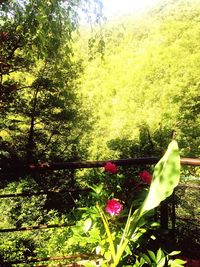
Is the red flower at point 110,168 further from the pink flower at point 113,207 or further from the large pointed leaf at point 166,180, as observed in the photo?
the large pointed leaf at point 166,180

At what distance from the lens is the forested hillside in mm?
21319

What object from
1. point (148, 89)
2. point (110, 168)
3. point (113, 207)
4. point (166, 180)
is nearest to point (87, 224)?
point (113, 207)

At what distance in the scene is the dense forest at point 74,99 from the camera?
477 cm

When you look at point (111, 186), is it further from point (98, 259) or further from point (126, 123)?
point (126, 123)

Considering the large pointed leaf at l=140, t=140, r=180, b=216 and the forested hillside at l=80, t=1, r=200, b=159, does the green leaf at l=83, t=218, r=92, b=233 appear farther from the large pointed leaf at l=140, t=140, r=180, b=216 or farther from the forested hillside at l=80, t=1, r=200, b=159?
the forested hillside at l=80, t=1, r=200, b=159

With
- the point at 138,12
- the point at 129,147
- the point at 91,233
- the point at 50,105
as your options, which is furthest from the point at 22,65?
the point at 138,12

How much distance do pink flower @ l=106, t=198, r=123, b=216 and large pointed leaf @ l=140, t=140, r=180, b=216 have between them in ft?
1.07

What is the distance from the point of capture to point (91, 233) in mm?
1996


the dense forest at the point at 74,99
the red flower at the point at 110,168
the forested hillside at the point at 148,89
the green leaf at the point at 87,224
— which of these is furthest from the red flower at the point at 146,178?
the forested hillside at the point at 148,89

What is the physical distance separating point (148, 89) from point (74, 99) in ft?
62.8

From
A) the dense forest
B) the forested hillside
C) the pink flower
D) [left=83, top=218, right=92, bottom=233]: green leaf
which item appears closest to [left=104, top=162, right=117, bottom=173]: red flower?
the dense forest

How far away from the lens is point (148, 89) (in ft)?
104

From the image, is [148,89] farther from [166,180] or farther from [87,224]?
[166,180]

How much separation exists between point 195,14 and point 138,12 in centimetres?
2023
